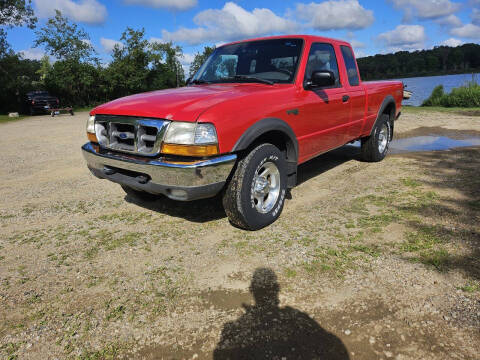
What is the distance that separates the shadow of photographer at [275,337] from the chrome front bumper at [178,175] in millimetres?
1060

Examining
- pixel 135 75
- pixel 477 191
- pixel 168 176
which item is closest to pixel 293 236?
pixel 168 176

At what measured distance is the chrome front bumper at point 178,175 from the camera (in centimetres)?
286

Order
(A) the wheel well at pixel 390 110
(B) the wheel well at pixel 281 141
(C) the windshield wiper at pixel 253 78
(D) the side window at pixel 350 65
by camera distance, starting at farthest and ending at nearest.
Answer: (A) the wheel well at pixel 390 110 → (D) the side window at pixel 350 65 → (C) the windshield wiper at pixel 253 78 → (B) the wheel well at pixel 281 141

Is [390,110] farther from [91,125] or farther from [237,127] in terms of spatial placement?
[91,125]

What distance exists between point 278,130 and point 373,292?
5.82ft

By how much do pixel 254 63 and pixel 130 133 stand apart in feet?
6.33

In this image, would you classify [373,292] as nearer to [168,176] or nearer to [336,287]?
[336,287]

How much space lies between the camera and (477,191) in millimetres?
4402

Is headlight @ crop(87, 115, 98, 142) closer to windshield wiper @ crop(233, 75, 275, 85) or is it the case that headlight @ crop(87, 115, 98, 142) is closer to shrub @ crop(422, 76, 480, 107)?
windshield wiper @ crop(233, 75, 275, 85)

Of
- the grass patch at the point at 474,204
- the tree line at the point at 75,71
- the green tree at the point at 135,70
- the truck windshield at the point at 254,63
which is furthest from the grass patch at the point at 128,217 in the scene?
the green tree at the point at 135,70

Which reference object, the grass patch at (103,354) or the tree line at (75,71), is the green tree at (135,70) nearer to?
the tree line at (75,71)

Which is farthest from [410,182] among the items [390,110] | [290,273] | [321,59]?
[290,273]

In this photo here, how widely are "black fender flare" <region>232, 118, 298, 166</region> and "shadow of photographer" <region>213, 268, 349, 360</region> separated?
1.38m

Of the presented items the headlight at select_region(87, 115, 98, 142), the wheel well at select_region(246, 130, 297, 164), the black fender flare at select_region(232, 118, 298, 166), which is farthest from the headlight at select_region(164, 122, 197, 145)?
the headlight at select_region(87, 115, 98, 142)
